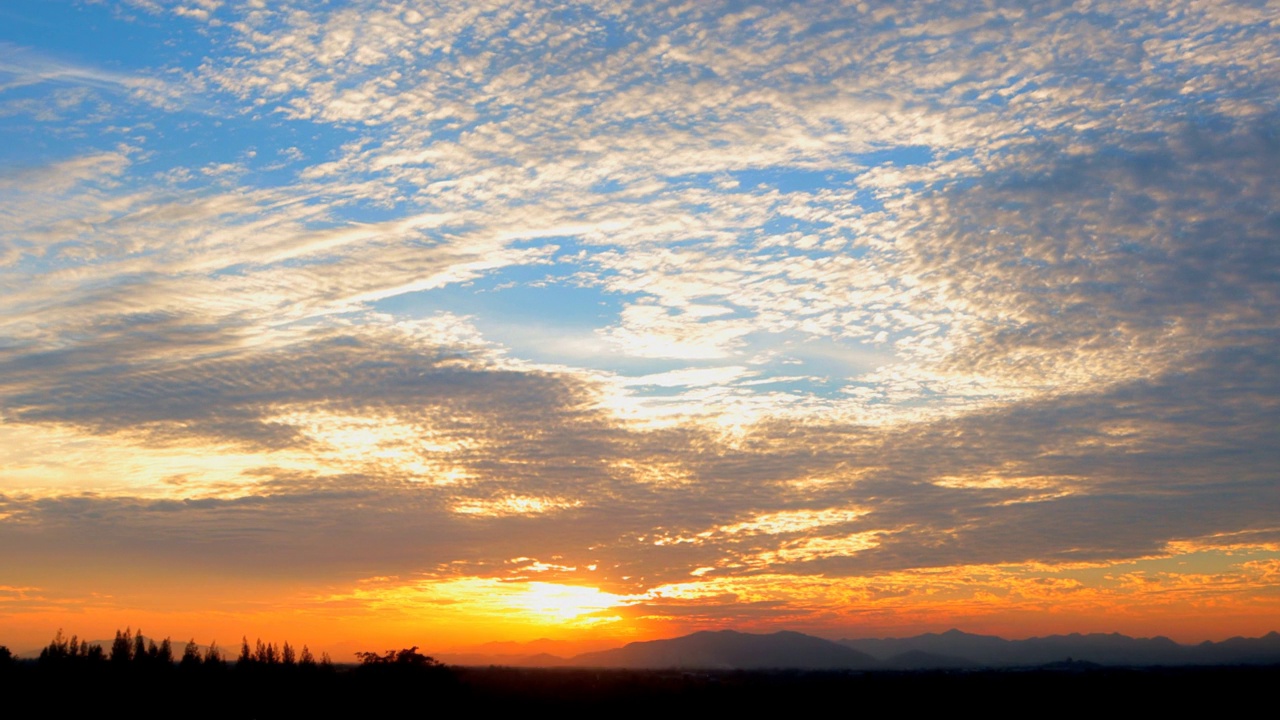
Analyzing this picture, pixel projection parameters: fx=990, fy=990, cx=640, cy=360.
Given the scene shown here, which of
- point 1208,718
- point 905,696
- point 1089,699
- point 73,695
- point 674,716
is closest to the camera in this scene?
point 1208,718

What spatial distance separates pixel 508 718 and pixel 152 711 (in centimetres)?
6060

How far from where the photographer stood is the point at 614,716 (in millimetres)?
145250

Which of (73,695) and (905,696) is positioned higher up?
(73,695)

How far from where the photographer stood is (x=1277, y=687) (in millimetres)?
192250

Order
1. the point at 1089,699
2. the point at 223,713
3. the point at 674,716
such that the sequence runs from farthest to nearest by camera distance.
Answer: the point at 1089,699 < the point at 223,713 < the point at 674,716

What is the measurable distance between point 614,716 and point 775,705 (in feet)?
128

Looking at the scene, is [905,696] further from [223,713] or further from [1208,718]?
[223,713]

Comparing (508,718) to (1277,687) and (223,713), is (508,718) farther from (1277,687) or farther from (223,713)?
(1277,687)

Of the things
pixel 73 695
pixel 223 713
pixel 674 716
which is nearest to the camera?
pixel 674 716

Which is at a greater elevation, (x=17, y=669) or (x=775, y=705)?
(x=17, y=669)

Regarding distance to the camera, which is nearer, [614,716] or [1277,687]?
[614,716]

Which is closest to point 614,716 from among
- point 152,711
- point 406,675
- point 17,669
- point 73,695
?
point 406,675

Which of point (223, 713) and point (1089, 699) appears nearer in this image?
point (223, 713)

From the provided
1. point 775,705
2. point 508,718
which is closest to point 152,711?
point 508,718
